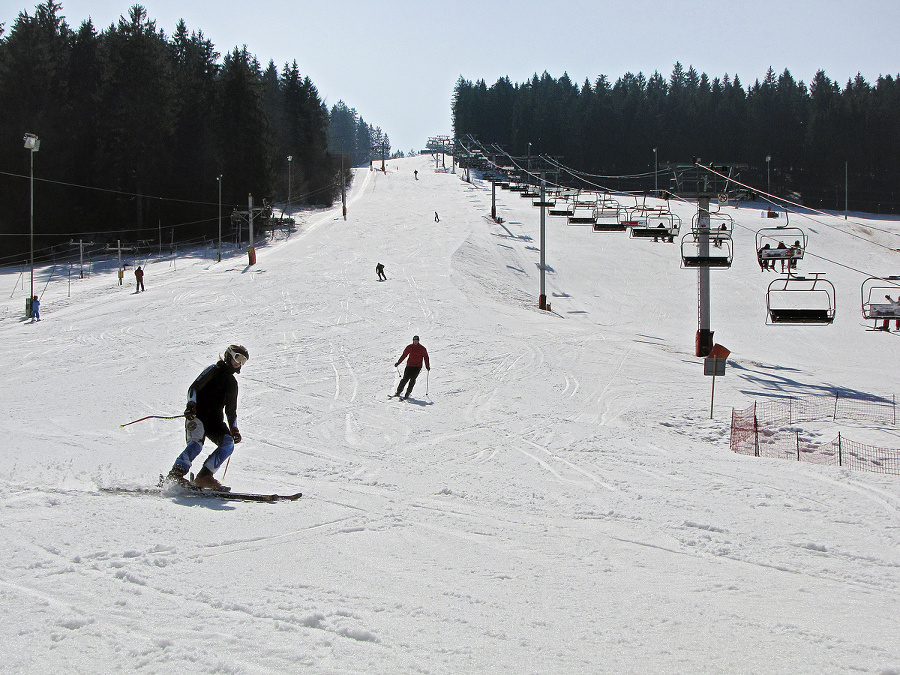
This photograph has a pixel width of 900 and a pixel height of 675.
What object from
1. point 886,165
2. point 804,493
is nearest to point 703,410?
point 804,493

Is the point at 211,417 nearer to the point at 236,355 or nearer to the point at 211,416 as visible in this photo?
the point at 211,416

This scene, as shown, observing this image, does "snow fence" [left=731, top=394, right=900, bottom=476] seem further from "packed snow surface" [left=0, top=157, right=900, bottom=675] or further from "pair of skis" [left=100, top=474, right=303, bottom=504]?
"pair of skis" [left=100, top=474, right=303, bottom=504]

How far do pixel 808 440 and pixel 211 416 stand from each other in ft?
33.9

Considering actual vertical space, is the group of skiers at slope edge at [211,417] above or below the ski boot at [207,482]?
above

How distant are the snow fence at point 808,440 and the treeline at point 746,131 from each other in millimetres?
81328

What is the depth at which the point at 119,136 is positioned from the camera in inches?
2221

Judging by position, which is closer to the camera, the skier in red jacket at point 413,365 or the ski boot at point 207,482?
the ski boot at point 207,482

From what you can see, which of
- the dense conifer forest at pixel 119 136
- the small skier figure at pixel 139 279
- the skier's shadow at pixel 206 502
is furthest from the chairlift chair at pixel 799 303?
the dense conifer forest at pixel 119 136

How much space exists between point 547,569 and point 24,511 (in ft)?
13.4

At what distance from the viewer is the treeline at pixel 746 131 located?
307ft

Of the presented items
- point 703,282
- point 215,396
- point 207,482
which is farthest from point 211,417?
point 703,282

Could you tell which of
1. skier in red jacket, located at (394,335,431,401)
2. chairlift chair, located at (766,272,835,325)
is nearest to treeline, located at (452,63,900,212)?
chairlift chair, located at (766,272,835,325)

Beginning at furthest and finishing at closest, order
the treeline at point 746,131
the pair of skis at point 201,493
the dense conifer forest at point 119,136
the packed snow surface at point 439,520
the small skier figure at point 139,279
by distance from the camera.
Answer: the treeline at point 746,131
the dense conifer forest at point 119,136
the small skier figure at point 139,279
the pair of skis at point 201,493
the packed snow surface at point 439,520

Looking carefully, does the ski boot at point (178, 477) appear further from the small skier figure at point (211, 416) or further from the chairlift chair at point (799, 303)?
the chairlift chair at point (799, 303)
